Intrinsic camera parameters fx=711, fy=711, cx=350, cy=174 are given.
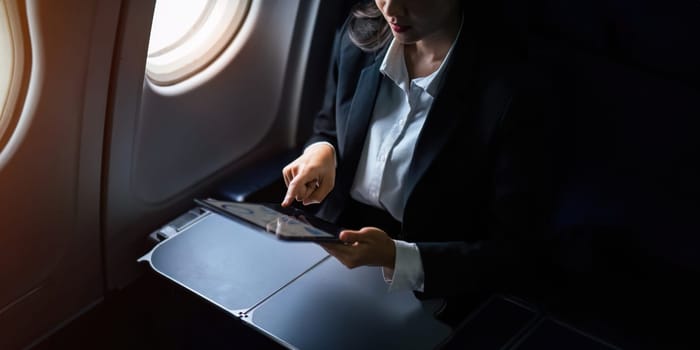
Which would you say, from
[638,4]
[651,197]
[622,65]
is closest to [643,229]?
[651,197]

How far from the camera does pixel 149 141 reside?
6.01 ft

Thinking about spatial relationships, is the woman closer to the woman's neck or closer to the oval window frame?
the woman's neck

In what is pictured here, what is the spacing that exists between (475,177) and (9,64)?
998 mm

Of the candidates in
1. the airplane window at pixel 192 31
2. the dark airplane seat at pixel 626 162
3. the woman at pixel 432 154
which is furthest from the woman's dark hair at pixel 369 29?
the airplane window at pixel 192 31

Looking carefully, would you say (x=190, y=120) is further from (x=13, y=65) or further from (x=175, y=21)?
(x=13, y=65)

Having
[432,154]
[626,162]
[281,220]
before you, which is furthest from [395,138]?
[626,162]

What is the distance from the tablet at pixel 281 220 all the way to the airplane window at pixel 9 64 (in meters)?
0.48

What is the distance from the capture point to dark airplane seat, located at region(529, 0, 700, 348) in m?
1.50

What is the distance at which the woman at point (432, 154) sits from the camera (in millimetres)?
1420

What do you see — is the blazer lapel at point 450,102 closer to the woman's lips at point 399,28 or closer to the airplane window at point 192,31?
the woman's lips at point 399,28

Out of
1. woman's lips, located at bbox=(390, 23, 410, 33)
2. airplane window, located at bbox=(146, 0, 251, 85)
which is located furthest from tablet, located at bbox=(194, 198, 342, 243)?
airplane window, located at bbox=(146, 0, 251, 85)

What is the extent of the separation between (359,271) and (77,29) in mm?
816

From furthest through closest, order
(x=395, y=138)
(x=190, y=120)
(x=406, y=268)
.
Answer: (x=190, y=120) → (x=395, y=138) → (x=406, y=268)

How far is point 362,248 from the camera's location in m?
1.36
